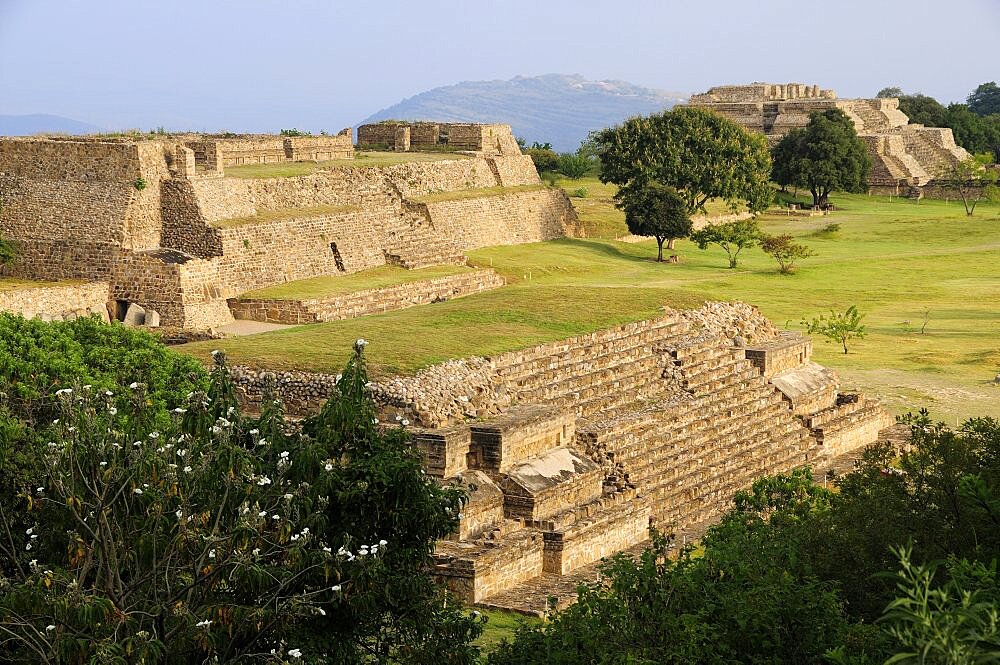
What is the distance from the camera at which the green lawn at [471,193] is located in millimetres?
39156

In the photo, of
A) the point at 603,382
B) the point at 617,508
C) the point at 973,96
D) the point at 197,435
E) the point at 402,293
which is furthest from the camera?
the point at 973,96

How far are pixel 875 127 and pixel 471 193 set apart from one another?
43253 mm

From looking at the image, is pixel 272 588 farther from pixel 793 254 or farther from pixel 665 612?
pixel 793 254

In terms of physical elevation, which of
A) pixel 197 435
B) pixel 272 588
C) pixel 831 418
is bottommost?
pixel 831 418

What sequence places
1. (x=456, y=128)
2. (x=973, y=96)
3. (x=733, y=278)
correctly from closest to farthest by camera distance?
(x=733, y=278)
(x=456, y=128)
(x=973, y=96)

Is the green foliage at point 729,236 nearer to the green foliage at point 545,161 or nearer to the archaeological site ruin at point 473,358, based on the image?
the archaeological site ruin at point 473,358

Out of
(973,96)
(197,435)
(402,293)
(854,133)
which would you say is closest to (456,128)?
(402,293)

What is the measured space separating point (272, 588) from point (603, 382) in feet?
37.9

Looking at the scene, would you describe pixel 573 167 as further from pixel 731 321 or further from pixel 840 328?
pixel 731 321

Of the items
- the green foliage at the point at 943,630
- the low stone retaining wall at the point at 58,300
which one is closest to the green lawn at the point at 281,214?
the low stone retaining wall at the point at 58,300

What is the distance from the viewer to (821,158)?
6288 cm

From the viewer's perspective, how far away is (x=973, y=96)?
13012 cm

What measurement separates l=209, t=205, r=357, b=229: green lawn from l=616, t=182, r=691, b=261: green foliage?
1253 centimetres

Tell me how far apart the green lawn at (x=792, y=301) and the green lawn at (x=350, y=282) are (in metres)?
2.55
